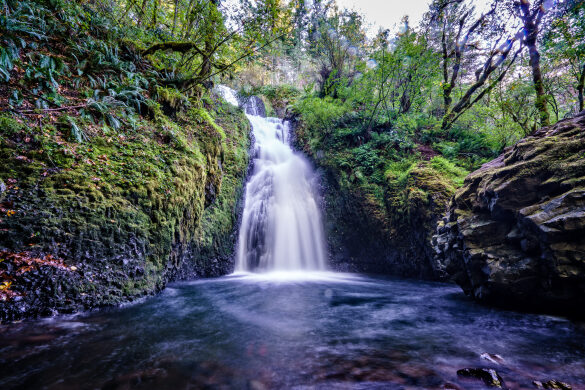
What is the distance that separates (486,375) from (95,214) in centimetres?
489

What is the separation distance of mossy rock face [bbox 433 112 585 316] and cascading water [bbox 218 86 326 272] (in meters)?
5.74

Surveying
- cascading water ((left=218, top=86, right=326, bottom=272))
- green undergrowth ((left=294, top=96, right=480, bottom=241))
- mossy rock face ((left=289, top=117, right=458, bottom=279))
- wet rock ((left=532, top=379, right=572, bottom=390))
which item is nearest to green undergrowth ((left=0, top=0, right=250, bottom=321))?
cascading water ((left=218, top=86, right=326, bottom=272))

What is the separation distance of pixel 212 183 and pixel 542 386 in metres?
6.64

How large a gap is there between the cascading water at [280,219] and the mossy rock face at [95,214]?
3711mm

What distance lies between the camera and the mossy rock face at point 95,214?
2662mm

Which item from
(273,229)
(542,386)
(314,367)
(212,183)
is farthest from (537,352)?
(273,229)

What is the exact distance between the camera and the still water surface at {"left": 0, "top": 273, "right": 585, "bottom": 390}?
186 centimetres

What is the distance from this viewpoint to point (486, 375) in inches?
72.9

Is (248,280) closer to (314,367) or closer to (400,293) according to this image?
(400,293)

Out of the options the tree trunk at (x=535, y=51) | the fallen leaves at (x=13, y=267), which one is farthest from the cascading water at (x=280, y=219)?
the tree trunk at (x=535, y=51)

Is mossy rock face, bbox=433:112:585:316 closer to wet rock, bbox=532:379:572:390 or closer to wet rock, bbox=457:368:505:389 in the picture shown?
wet rock, bbox=532:379:572:390

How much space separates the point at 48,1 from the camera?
4.78m

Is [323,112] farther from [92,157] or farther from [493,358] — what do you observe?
[493,358]

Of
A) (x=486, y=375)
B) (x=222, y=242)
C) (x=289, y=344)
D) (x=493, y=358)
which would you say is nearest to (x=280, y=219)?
(x=222, y=242)
